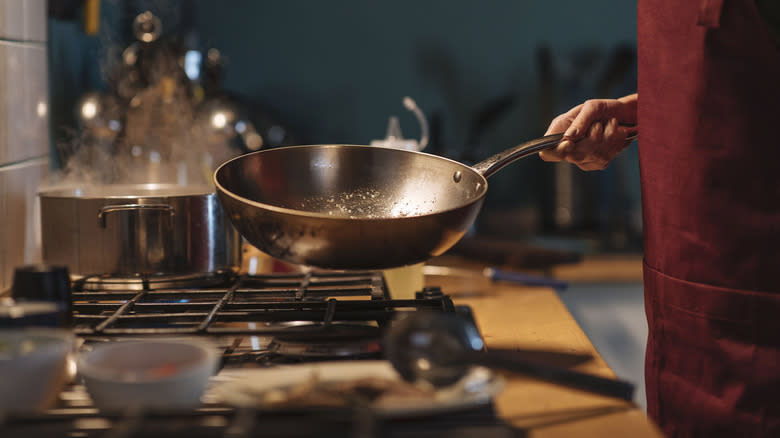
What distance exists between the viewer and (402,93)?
7.25 ft

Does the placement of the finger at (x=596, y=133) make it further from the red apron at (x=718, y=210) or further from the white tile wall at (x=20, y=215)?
the white tile wall at (x=20, y=215)

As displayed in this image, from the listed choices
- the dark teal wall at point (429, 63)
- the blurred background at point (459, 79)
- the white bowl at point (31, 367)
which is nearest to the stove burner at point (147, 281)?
the white bowl at point (31, 367)

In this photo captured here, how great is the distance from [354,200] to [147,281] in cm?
26

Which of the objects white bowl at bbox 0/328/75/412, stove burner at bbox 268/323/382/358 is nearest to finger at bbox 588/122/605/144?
stove burner at bbox 268/323/382/358

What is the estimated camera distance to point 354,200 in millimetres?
810

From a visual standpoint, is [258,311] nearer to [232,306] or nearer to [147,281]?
[232,306]

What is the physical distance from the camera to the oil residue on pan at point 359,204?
800mm

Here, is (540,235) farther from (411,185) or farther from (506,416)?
(506,416)

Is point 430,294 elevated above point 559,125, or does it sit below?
below

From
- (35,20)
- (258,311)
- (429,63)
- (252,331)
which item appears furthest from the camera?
(429,63)

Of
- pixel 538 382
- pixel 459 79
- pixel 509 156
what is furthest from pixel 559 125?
pixel 459 79

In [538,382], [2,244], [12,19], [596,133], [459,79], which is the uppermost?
[459,79]

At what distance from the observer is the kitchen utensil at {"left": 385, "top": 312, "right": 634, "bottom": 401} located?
1.64 ft

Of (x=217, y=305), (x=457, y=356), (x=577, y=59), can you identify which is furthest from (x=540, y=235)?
(x=457, y=356)
